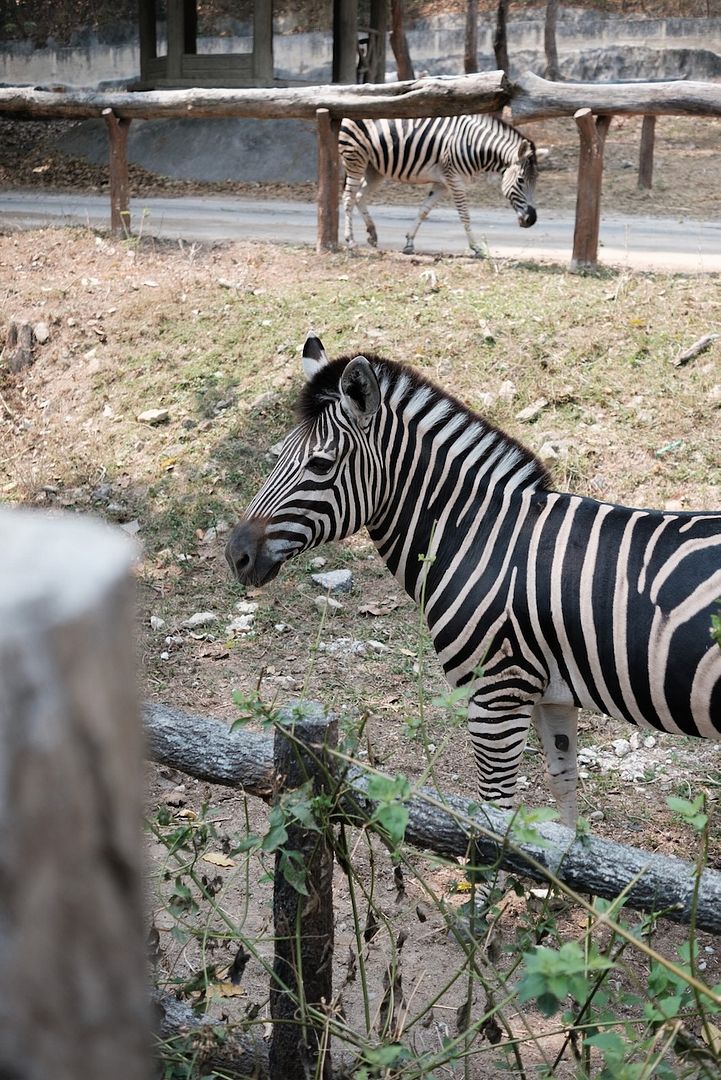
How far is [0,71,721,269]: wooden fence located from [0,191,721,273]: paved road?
0.85m

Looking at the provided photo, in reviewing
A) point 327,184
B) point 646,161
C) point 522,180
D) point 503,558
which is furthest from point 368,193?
point 503,558

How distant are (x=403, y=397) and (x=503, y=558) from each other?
78 centimetres

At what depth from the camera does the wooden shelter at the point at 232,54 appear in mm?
22297

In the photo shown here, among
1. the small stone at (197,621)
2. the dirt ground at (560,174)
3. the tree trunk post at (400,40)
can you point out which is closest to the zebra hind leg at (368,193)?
the dirt ground at (560,174)

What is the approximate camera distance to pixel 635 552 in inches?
149

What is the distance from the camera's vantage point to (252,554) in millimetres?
4141

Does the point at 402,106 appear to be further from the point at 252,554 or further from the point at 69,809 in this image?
the point at 69,809

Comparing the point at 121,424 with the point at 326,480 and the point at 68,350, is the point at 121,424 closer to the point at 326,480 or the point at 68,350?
the point at 68,350

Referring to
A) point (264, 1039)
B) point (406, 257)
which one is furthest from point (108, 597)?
point (406, 257)

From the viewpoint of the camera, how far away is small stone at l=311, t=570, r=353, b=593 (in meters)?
6.78

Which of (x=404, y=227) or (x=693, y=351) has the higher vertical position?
(x=404, y=227)

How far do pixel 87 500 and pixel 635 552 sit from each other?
5.38 m

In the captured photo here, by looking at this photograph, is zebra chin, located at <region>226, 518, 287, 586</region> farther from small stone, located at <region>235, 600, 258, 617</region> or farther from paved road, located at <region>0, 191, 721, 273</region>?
paved road, located at <region>0, 191, 721, 273</region>

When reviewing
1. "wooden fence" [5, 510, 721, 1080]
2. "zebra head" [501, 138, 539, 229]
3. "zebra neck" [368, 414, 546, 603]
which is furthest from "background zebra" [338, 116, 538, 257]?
"wooden fence" [5, 510, 721, 1080]
